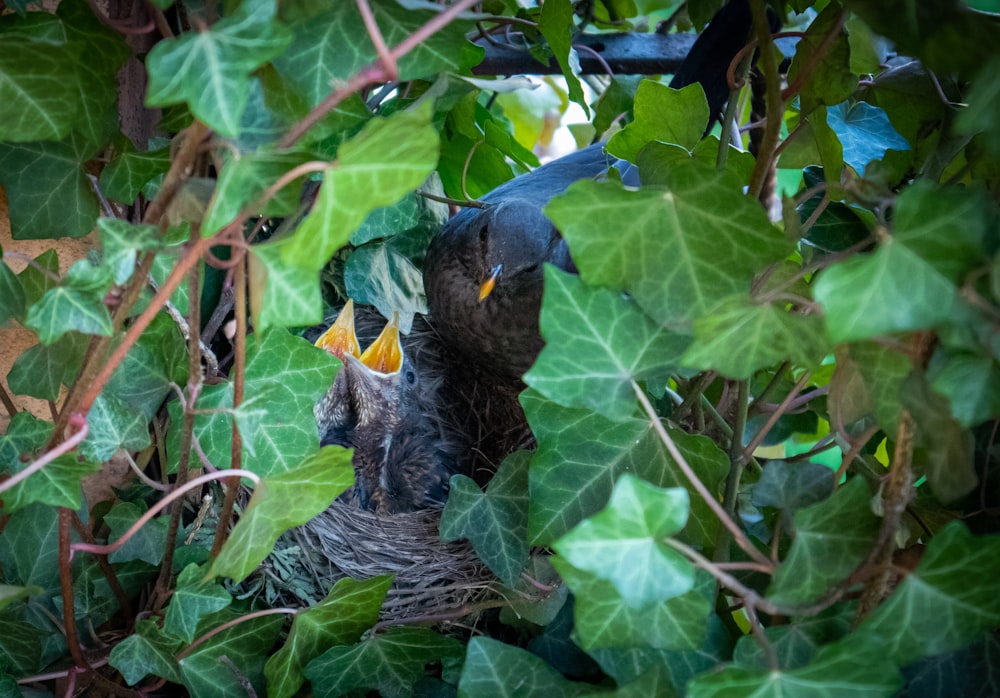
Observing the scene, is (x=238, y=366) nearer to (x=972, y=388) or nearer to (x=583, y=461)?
(x=583, y=461)

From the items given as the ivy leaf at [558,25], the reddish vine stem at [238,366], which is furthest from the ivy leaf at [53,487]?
the ivy leaf at [558,25]

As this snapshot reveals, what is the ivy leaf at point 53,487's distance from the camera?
60cm

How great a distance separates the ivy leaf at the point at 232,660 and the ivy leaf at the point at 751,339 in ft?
1.57

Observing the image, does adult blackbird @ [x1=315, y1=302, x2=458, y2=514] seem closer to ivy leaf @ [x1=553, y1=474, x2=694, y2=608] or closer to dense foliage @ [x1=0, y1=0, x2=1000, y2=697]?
dense foliage @ [x1=0, y1=0, x2=1000, y2=697]

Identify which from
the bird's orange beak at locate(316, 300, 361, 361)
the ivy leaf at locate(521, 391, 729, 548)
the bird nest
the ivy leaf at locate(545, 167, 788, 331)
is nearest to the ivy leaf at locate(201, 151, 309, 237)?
the ivy leaf at locate(545, 167, 788, 331)

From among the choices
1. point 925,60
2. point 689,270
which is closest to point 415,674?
point 689,270

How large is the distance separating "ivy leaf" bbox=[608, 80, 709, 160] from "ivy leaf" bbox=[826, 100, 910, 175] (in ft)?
0.82

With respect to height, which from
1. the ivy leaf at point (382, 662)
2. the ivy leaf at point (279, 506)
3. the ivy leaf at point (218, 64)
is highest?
the ivy leaf at point (218, 64)

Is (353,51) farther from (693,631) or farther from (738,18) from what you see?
(738,18)

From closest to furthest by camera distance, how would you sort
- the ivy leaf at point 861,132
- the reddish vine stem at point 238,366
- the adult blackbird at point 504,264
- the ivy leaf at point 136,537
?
the reddish vine stem at point 238,366
the ivy leaf at point 136,537
the ivy leaf at point 861,132
the adult blackbird at point 504,264

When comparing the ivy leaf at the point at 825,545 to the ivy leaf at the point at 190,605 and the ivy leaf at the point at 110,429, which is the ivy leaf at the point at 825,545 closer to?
the ivy leaf at the point at 190,605

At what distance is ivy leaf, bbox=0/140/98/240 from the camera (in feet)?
2.45

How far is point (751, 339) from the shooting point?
1.87 ft

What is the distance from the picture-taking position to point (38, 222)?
0.76 metres
